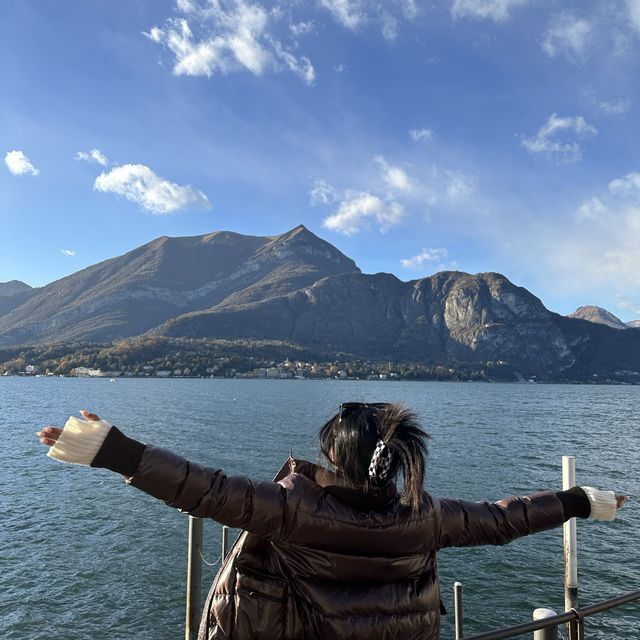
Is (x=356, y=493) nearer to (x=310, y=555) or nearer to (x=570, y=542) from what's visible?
(x=310, y=555)

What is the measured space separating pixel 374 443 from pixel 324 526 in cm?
44

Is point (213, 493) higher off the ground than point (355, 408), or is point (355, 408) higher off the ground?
point (355, 408)

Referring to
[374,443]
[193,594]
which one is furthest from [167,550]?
[374,443]

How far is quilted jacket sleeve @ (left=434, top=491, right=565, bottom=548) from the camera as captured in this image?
2.58 meters

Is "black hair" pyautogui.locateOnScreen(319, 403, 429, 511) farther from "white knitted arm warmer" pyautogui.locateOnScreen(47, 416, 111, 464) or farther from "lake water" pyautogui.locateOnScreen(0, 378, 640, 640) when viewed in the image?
"white knitted arm warmer" pyautogui.locateOnScreen(47, 416, 111, 464)

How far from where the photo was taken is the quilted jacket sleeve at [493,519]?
2.58 meters

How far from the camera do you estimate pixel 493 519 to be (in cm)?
269

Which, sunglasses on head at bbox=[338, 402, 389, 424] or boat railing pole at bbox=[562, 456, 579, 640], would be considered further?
boat railing pole at bbox=[562, 456, 579, 640]

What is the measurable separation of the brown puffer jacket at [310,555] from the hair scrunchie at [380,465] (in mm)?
104

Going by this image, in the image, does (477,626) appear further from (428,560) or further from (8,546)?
(8,546)

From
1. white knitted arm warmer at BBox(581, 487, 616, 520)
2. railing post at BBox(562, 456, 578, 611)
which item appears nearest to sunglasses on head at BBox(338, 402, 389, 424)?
white knitted arm warmer at BBox(581, 487, 616, 520)

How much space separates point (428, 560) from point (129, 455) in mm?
1564

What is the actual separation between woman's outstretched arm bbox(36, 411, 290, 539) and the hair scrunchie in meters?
0.42

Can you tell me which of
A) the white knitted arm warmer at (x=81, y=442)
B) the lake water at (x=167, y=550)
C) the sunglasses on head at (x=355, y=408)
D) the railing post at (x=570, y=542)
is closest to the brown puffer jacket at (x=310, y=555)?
the white knitted arm warmer at (x=81, y=442)
